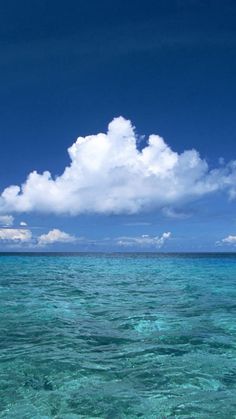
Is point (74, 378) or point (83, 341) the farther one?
point (83, 341)

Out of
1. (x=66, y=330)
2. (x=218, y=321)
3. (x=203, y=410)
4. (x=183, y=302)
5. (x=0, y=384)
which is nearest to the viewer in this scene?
(x=203, y=410)

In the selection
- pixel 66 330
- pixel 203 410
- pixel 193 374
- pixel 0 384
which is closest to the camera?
pixel 203 410

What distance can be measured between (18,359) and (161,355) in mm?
3991

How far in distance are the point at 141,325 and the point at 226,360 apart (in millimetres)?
4803

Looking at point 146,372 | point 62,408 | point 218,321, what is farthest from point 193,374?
point 218,321

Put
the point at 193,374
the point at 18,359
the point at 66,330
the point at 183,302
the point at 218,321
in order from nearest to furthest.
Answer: the point at 193,374, the point at 18,359, the point at 66,330, the point at 218,321, the point at 183,302

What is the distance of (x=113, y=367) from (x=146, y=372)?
908mm

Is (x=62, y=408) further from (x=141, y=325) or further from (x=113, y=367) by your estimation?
(x=141, y=325)

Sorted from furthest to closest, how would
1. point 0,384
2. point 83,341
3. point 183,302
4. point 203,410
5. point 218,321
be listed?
point 183,302 → point 218,321 → point 83,341 → point 0,384 → point 203,410

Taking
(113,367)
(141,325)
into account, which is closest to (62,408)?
(113,367)

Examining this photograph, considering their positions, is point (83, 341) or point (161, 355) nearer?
point (161, 355)

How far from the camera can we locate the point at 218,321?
14.7 metres

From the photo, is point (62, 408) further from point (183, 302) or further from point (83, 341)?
point (183, 302)

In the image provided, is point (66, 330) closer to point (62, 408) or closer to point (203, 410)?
point (62, 408)
